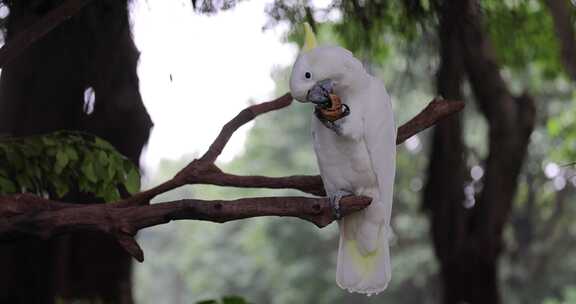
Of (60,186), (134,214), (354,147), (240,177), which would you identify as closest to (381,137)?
(354,147)

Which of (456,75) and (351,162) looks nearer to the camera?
(351,162)

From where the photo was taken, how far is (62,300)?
2.70 metres

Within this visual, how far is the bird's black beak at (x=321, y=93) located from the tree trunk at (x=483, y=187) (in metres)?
2.31

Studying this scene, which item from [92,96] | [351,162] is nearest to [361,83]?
[351,162]

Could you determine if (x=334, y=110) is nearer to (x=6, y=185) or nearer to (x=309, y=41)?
(x=309, y=41)

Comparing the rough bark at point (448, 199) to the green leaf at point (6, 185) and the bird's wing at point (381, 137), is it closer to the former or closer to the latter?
the bird's wing at point (381, 137)

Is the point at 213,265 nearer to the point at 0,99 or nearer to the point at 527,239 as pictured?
the point at 527,239

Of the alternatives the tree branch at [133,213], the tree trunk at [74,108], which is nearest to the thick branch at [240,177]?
the tree branch at [133,213]

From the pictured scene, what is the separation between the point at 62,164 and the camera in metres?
1.72

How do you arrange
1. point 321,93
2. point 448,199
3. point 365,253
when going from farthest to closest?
1. point 448,199
2. point 365,253
3. point 321,93

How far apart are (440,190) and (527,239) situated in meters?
5.86

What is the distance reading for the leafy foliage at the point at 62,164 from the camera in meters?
1.74

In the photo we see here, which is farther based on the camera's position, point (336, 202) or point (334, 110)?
point (336, 202)

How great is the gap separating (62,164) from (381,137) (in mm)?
716
